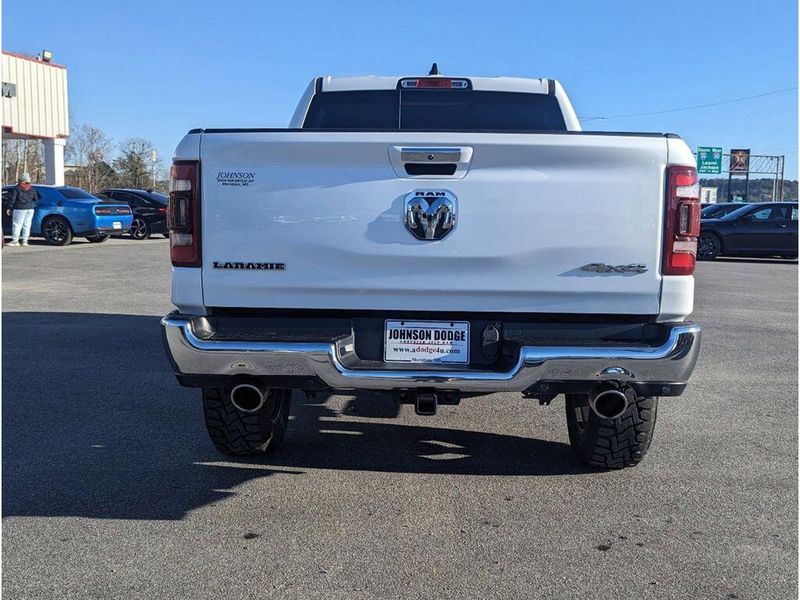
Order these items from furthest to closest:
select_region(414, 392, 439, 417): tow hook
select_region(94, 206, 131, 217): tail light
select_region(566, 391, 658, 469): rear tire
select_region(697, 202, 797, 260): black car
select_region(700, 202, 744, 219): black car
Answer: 1. select_region(700, 202, 744, 219): black car
2. select_region(697, 202, 797, 260): black car
3. select_region(94, 206, 131, 217): tail light
4. select_region(566, 391, 658, 469): rear tire
5. select_region(414, 392, 439, 417): tow hook

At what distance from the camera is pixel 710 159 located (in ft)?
214

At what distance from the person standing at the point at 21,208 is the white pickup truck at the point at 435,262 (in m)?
17.4

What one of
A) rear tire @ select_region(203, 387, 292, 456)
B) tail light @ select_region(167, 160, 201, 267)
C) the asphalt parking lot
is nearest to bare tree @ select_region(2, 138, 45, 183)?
the asphalt parking lot

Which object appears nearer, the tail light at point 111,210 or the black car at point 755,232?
the tail light at point 111,210

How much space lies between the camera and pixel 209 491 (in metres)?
4.28

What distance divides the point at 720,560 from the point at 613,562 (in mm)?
466

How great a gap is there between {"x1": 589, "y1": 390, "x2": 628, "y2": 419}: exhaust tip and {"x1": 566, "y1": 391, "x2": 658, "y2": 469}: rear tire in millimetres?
454

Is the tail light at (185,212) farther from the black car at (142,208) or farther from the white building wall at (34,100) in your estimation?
the white building wall at (34,100)

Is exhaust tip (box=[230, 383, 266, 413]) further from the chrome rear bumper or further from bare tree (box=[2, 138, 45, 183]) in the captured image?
bare tree (box=[2, 138, 45, 183])

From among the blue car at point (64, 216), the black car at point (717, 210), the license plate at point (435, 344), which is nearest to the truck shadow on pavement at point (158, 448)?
the license plate at point (435, 344)

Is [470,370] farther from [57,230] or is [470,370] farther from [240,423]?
[57,230]

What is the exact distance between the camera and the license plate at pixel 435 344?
3.86m

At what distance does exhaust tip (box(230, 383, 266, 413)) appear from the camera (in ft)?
12.7

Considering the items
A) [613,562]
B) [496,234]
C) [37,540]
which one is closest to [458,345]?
[496,234]
